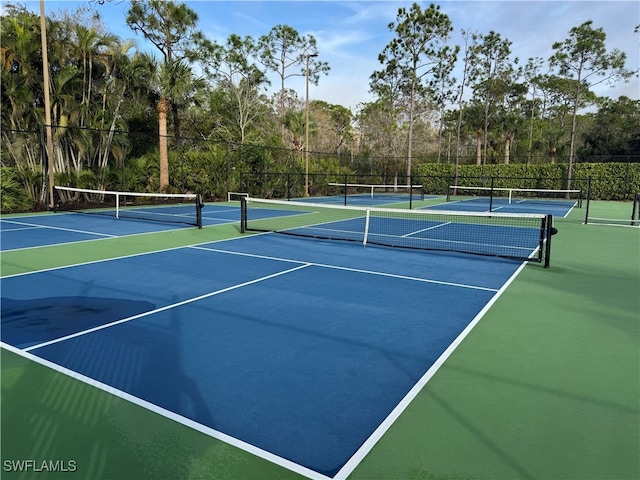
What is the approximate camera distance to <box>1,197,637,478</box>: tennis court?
119 inches

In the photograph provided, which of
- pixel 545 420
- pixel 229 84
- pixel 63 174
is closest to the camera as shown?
pixel 545 420

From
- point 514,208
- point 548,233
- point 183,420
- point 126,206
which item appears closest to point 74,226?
point 126,206

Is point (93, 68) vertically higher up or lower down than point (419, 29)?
lower down

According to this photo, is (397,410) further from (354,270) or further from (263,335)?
(354,270)

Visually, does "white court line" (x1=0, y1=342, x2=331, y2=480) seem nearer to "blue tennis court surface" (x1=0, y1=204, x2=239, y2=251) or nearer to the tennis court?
the tennis court

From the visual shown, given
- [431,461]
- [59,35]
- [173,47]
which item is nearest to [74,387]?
[431,461]

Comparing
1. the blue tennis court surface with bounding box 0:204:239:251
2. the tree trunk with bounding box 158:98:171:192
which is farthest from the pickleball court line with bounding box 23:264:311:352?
the tree trunk with bounding box 158:98:171:192

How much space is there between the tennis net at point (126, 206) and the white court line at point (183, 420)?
9.25 metres

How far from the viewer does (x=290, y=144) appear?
34219 millimetres

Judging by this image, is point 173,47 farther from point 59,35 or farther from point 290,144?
point 290,144

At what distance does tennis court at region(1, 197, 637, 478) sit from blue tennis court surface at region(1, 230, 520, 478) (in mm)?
15

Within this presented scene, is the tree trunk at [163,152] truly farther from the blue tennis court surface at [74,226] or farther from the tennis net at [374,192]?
the tennis net at [374,192]

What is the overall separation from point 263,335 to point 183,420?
163 cm

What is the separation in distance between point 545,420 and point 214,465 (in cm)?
215
